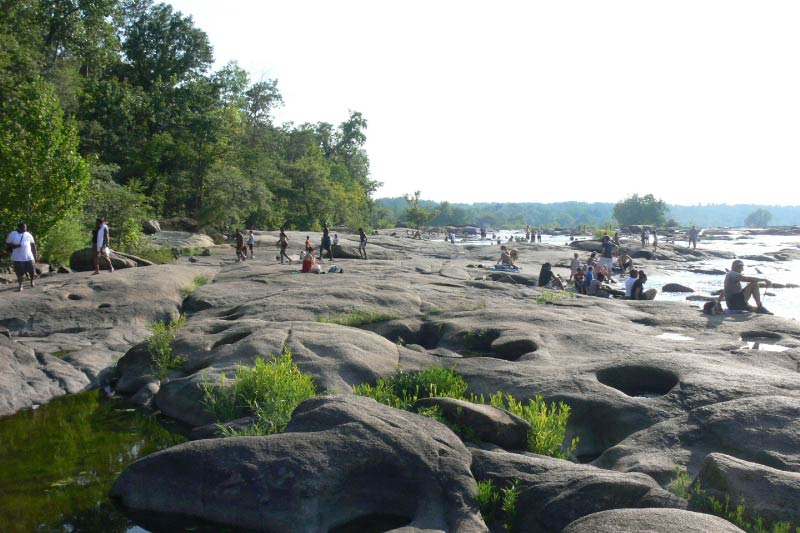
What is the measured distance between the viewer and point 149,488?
670 centimetres

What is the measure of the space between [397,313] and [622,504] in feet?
→ 34.2

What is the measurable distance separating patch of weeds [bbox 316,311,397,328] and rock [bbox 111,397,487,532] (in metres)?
7.44

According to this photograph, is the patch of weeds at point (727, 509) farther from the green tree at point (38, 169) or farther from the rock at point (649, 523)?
the green tree at point (38, 169)

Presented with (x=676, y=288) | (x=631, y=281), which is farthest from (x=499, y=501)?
(x=676, y=288)

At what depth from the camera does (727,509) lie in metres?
5.91

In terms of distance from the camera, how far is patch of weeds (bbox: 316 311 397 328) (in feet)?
47.4

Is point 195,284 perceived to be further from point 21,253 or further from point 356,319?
point 356,319

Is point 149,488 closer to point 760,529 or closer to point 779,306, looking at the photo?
point 760,529

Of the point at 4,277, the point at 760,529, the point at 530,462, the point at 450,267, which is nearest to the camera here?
the point at 760,529

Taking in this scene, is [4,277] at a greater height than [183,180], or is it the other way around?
[183,180]

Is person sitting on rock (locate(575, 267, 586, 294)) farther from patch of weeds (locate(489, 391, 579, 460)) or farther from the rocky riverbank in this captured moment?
patch of weeds (locate(489, 391, 579, 460))

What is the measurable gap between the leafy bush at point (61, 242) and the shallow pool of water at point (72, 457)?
44.2 ft

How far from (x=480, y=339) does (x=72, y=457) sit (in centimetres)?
778

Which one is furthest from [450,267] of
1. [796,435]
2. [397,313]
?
[796,435]
